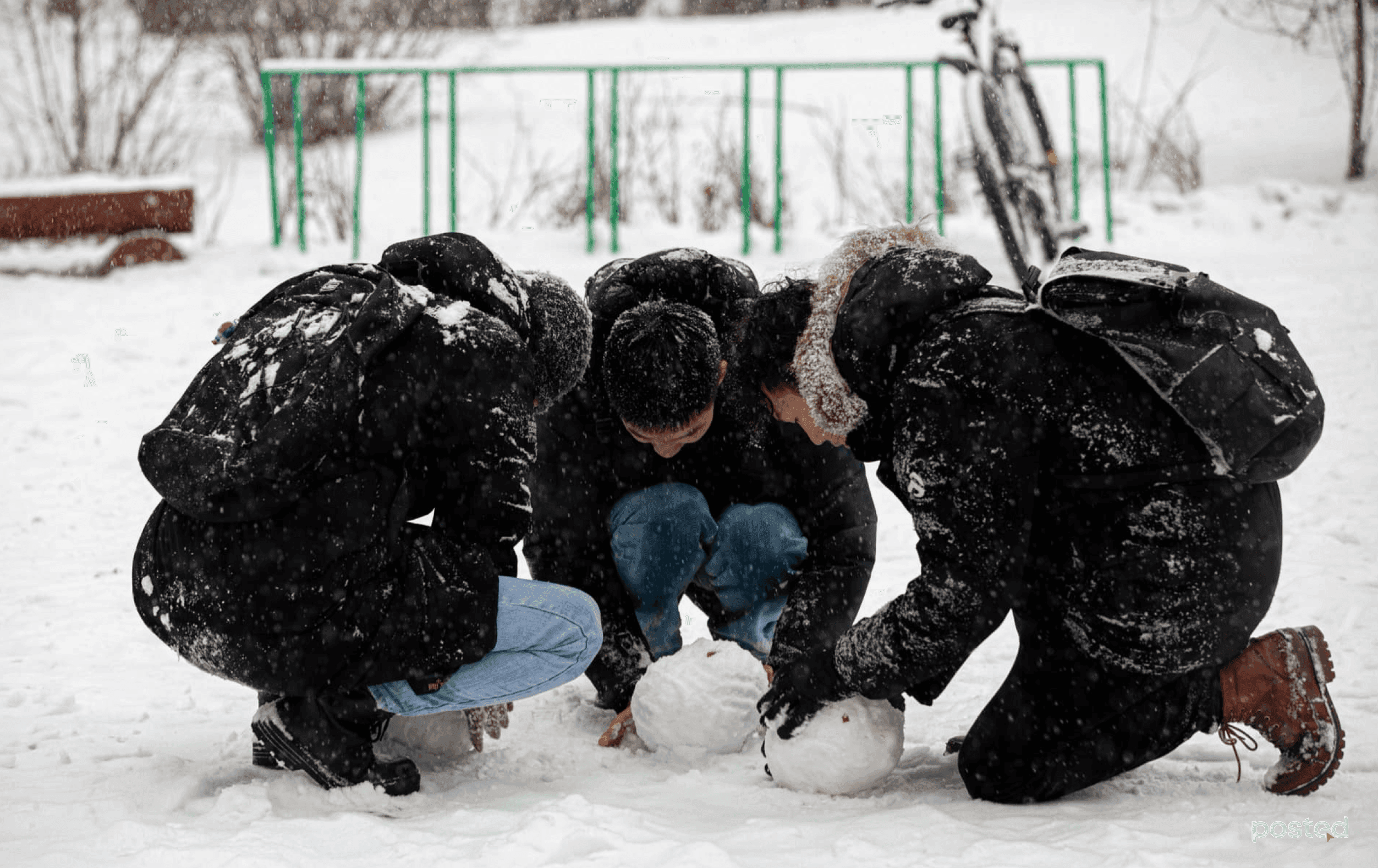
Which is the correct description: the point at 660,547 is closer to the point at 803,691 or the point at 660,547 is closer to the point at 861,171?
the point at 803,691

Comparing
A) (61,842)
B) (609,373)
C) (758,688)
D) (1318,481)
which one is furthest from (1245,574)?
(1318,481)

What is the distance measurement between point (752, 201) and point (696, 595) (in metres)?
5.38

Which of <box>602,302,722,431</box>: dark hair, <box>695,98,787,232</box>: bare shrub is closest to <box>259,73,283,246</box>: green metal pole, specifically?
<box>695,98,787,232</box>: bare shrub

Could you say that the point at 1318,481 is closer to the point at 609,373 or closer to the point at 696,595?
the point at 696,595

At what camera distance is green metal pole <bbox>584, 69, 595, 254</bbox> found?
7441mm

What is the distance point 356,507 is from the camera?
2.18 meters

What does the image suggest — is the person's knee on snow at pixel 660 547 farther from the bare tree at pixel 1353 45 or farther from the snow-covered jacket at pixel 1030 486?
the bare tree at pixel 1353 45

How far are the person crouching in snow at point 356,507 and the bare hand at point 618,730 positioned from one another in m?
0.40

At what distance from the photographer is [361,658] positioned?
2285 mm

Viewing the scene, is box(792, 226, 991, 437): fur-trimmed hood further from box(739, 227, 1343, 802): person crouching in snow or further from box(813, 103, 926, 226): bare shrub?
box(813, 103, 926, 226): bare shrub

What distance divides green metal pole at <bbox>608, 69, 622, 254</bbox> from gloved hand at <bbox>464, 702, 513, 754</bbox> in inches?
197

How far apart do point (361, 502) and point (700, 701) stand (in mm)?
933

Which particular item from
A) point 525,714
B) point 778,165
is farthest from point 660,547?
point 778,165

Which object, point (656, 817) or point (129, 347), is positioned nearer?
point (656, 817)
